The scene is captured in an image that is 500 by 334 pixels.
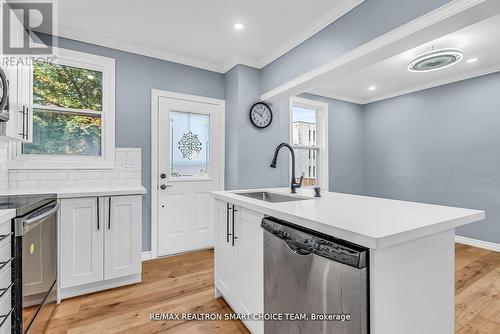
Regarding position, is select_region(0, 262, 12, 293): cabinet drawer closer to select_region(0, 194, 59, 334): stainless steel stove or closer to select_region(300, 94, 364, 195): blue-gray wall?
select_region(0, 194, 59, 334): stainless steel stove

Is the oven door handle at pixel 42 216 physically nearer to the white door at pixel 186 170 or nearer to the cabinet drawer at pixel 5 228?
the cabinet drawer at pixel 5 228

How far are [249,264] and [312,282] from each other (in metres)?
0.59

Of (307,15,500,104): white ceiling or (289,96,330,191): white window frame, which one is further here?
(289,96,330,191): white window frame

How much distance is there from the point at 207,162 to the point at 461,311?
10.0 feet

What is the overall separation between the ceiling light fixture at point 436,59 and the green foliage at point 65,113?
3797mm

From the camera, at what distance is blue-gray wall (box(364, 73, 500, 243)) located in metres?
3.49

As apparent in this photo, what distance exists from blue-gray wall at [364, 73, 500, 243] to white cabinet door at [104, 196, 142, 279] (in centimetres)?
446

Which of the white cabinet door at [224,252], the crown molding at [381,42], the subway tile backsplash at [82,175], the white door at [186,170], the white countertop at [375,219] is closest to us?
the white countertop at [375,219]

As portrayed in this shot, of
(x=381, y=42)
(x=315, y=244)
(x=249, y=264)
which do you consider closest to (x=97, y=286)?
(x=249, y=264)

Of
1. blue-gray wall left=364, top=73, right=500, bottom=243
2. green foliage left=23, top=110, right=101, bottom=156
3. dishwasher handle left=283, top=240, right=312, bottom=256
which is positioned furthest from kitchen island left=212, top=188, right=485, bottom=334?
blue-gray wall left=364, top=73, right=500, bottom=243

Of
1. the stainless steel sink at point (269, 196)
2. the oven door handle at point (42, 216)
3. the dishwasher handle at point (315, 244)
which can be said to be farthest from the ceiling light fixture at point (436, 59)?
the oven door handle at point (42, 216)

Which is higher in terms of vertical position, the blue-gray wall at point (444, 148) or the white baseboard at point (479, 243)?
the blue-gray wall at point (444, 148)

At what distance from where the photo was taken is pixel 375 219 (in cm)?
111

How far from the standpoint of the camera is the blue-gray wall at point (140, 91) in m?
2.94
